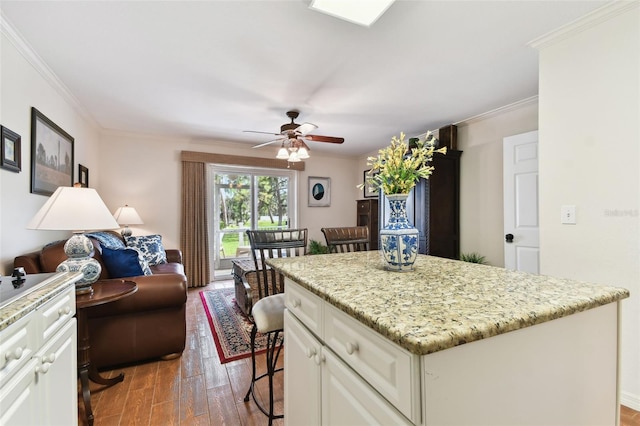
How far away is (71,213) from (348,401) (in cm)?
181

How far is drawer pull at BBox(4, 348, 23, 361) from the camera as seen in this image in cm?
84

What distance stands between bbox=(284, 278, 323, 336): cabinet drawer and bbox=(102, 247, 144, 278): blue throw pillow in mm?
1673

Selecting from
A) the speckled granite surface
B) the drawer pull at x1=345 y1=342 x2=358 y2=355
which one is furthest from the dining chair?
the speckled granite surface

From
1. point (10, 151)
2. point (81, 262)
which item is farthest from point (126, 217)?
point (81, 262)

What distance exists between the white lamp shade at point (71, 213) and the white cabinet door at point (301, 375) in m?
1.32

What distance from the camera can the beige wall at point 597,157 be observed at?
166 centimetres

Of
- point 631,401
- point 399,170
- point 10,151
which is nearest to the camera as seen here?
point 399,170

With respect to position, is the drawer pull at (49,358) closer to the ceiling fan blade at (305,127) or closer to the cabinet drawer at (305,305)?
the cabinet drawer at (305,305)

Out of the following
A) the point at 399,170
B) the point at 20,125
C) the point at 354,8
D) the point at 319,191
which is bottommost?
the point at 399,170

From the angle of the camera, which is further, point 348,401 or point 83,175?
point 83,175

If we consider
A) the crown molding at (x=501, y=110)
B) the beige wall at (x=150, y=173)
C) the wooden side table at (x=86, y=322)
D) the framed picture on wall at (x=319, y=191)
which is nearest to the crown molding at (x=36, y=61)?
the beige wall at (x=150, y=173)

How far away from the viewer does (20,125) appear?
204 cm

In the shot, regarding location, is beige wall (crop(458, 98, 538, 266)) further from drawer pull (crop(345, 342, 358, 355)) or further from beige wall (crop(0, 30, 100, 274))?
beige wall (crop(0, 30, 100, 274))

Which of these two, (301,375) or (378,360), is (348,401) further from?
(301,375)
